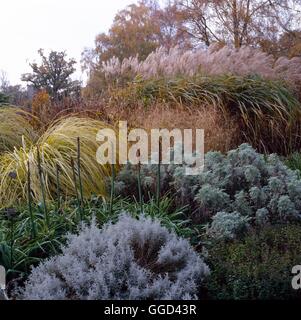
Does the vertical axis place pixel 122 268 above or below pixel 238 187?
below

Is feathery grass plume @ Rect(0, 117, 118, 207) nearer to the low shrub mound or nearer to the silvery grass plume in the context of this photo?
the low shrub mound

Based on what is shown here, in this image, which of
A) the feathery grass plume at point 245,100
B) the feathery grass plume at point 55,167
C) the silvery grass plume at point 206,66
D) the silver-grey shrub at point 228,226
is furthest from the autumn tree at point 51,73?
the silver-grey shrub at point 228,226

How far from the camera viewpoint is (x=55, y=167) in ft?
13.3

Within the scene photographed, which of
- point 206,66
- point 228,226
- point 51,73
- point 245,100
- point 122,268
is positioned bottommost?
point 122,268

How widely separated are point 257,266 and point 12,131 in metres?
3.48

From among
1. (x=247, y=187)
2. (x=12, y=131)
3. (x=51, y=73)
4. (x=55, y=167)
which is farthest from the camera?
(x=51, y=73)

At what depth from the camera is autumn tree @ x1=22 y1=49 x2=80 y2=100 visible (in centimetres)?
1615

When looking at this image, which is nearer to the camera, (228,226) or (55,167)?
(228,226)

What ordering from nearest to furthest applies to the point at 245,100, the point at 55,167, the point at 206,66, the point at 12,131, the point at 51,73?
the point at 55,167 → the point at 12,131 → the point at 245,100 → the point at 206,66 → the point at 51,73

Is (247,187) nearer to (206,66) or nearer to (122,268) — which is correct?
(122,268)

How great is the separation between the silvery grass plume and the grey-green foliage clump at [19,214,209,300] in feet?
14.7

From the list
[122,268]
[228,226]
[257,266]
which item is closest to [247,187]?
[228,226]

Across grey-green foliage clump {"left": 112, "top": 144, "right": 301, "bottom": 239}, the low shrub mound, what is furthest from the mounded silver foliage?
the low shrub mound

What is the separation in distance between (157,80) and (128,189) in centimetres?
297
